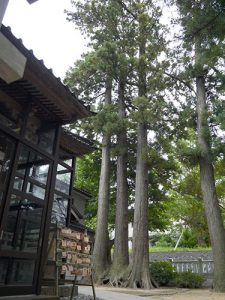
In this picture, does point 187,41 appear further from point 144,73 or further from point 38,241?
point 144,73

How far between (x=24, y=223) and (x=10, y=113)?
1.64m

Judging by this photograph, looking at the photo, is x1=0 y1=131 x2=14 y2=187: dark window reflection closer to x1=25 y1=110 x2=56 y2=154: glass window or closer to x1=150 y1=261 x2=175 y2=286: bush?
x1=25 y1=110 x2=56 y2=154: glass window

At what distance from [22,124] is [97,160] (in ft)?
36.2

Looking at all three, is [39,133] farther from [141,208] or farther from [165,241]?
[165,241]

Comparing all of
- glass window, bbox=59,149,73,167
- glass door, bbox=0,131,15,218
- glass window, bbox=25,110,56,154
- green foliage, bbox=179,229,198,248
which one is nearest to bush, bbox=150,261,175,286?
glass window, bbox=59,149,73,167

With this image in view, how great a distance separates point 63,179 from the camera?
20.7 ft

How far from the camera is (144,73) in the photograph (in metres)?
12.6

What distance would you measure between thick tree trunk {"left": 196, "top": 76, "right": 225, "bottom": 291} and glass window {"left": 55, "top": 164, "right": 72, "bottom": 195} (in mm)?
5531

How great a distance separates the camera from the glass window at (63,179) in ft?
20.1

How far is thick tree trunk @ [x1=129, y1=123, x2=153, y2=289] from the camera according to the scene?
9836mm

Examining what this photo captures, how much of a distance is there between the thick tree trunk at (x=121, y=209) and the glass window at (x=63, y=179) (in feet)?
18.1

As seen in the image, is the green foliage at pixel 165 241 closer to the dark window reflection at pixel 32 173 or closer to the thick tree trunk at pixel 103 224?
the thick tree trunk at pixel 103 224

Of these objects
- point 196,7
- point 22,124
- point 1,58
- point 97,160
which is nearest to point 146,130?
point 97,160

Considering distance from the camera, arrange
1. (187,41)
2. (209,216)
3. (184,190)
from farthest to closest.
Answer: (184,190)
(209,216)
(187,41)
